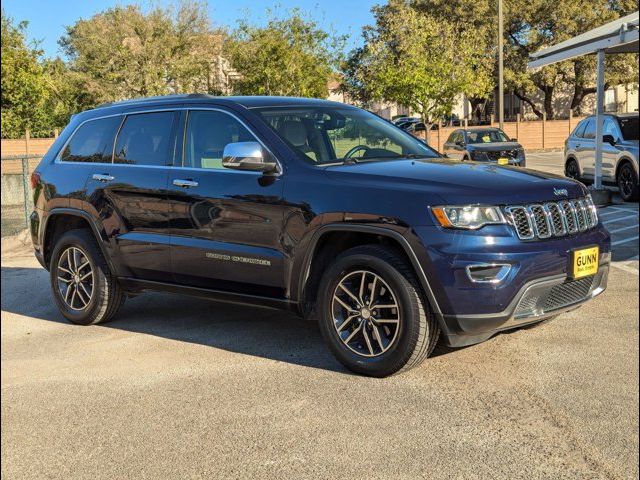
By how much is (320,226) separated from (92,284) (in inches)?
90.4

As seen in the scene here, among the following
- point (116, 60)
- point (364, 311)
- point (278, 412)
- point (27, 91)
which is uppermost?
point (116, 60)

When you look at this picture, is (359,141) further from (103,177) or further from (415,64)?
(415,64)

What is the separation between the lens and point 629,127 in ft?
47.4

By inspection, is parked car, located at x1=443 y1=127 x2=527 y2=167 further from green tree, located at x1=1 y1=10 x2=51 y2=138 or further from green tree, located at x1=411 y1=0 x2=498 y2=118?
green tree, located at x1=1 y1=10 x2=51 y2=138

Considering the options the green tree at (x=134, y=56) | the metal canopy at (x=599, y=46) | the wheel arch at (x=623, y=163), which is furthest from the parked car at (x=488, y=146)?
the green tree at (x=134, y=56)

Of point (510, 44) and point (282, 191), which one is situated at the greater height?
point (510, 44)

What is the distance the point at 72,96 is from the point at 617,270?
33.9 metres

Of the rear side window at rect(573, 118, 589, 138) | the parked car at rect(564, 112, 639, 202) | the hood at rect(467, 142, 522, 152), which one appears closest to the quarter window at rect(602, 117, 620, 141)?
the parked car at rect(564, 112, 639, 202)

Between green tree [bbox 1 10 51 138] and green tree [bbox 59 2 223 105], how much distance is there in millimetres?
6440

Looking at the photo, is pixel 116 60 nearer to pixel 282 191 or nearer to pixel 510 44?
pixel 510 44

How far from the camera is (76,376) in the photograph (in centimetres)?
469

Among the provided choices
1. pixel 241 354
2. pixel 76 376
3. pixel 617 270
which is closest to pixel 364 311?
pixel 241 354

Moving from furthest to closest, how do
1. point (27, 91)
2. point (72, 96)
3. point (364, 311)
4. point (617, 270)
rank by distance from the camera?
point (72, 96)
point (27, 91)
point (617, 270)
point (364, 311)

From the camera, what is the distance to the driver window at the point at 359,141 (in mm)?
5328
